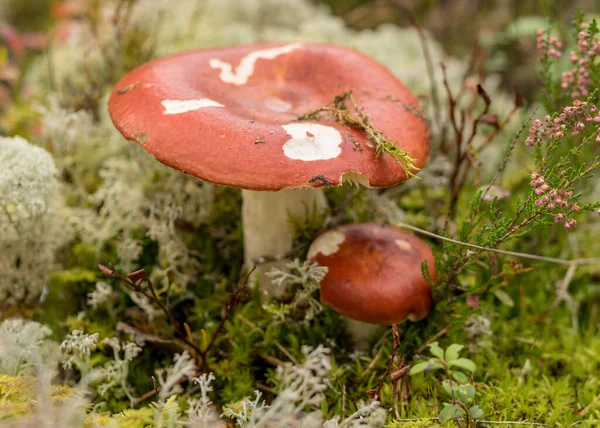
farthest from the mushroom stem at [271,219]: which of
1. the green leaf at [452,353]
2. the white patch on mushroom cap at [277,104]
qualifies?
the green leaf at [452,353]

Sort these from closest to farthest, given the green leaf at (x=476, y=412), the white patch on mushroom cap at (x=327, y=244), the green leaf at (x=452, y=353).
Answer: the green leaf at (x=476, y=412) → the green leaf at (x=452, y=353) → the white patch on mushroom cap at (x=327, y=244)

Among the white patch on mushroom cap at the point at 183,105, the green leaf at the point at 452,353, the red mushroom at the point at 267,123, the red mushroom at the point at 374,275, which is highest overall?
the white patch on mushroom cap at the point at 183,105

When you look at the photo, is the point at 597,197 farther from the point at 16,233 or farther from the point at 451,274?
the point at 16,233

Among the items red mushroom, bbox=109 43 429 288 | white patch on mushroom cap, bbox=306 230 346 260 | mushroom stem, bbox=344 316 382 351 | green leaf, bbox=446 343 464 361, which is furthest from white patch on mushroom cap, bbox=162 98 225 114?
green leaf, bbox=446 343 464 361

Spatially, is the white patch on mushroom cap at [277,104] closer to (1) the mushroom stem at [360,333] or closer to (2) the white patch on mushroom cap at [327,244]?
(2) the white patch on mushroom cap at [327,244]

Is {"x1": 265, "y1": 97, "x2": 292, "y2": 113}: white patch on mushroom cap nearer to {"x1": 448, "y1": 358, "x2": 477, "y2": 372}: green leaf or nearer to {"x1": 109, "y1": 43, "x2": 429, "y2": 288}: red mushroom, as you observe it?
{"x1": 109, "y1": 43, "x2": 429, "y2": 288}: red mushroom

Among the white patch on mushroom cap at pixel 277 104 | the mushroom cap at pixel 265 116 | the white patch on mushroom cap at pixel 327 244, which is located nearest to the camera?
the mushroom cap at pixel 265 116

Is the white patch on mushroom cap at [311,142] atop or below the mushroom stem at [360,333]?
atop

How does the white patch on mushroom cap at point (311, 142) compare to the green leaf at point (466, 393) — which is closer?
the white patch on mushroom cap at point (311, 142)

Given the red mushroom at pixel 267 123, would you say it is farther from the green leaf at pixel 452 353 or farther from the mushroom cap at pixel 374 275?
the green leaf at pixel 452 353
